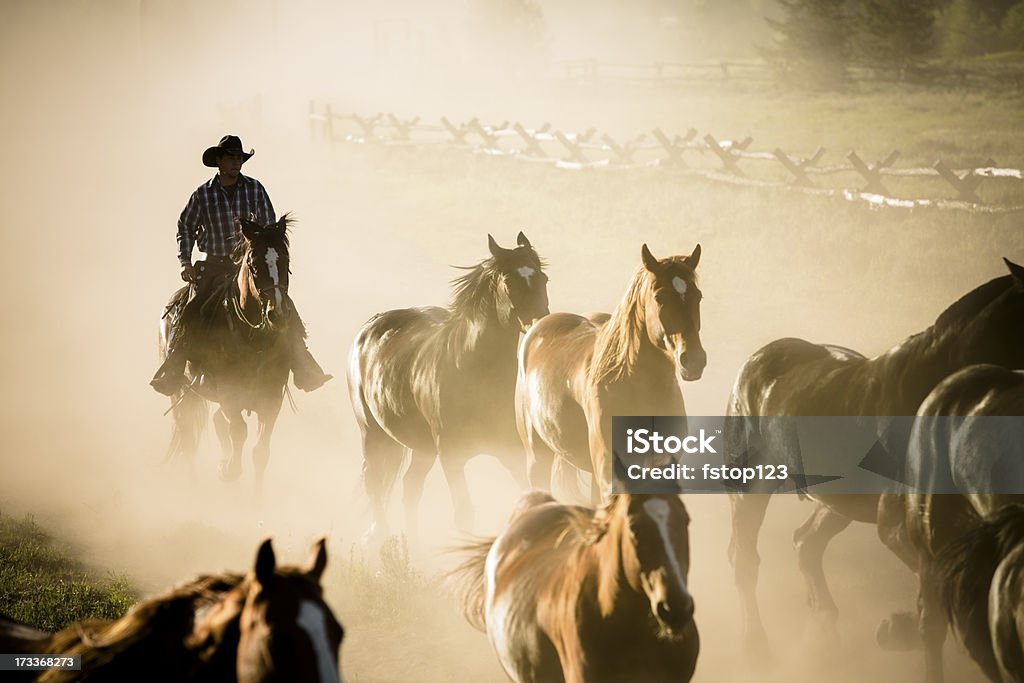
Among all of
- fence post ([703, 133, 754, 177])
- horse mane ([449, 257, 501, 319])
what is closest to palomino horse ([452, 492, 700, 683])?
horse mane ([449, 257, 501, 319])

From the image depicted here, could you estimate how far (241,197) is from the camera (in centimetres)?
987

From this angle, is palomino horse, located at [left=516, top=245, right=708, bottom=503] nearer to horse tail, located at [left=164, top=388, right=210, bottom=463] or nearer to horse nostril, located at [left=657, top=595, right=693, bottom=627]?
horse nostril, located at [left=657, top=595, right=693, bottom=627]

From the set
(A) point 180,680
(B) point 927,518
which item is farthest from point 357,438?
(A) point 180,680

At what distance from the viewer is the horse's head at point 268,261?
28.4 feet

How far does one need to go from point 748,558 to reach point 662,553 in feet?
12.6

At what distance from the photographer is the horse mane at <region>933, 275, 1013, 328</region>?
6.26 m

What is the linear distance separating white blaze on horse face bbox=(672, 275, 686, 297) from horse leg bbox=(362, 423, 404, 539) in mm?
3930

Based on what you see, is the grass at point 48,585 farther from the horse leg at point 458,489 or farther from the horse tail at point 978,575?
the horse tail at point 978,575

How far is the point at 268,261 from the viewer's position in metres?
8.66

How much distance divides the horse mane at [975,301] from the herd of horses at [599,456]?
12 mm

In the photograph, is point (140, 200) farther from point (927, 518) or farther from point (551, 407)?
point (927, 518)

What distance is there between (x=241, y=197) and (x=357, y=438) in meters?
4.06

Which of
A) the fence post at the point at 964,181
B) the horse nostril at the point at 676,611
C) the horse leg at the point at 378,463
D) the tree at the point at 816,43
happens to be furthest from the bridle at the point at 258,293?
the tree at the point at 816,43

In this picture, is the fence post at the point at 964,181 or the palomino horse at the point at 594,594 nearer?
the palomino horse at the point at 594,594
